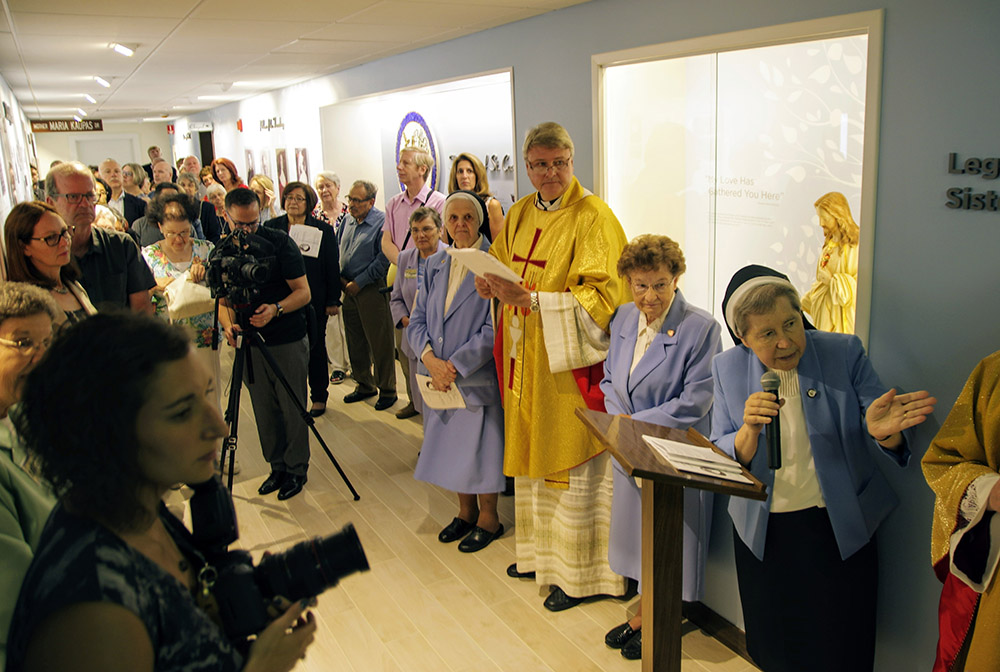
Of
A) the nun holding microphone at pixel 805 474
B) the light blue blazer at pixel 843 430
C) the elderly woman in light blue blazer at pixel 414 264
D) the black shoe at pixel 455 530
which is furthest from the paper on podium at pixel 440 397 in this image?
the light blue blazer at pixel 843 430

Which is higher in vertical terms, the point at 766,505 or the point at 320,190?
the point at 320,190

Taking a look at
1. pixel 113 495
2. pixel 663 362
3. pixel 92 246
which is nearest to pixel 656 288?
pixel 663 362

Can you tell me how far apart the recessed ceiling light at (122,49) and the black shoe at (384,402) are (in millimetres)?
3028

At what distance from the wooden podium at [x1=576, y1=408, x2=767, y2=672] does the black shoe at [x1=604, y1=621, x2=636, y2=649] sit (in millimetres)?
784

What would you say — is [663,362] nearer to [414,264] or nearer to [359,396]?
[414,264]

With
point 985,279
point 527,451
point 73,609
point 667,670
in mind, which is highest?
point 985,279

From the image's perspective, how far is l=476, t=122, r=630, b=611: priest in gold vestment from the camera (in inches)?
120

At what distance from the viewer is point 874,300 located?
2.41 meters

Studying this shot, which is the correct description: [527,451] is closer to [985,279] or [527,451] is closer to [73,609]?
[985,279]

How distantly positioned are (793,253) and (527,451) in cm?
134

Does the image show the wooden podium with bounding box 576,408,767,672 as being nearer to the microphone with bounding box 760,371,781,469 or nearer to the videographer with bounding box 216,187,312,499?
the microphone with bounding box 760,371,781,469

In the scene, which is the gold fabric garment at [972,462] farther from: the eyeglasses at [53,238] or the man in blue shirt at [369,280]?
the man in blue shirt at [369,280]

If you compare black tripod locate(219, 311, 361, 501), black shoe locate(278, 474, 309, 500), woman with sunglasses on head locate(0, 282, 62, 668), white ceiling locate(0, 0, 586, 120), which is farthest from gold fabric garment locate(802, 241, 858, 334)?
black shoe locate(278, 474, 309, 500)

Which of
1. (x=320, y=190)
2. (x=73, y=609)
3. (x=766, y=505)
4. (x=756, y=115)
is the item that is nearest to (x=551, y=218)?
(x=756, y=115)
